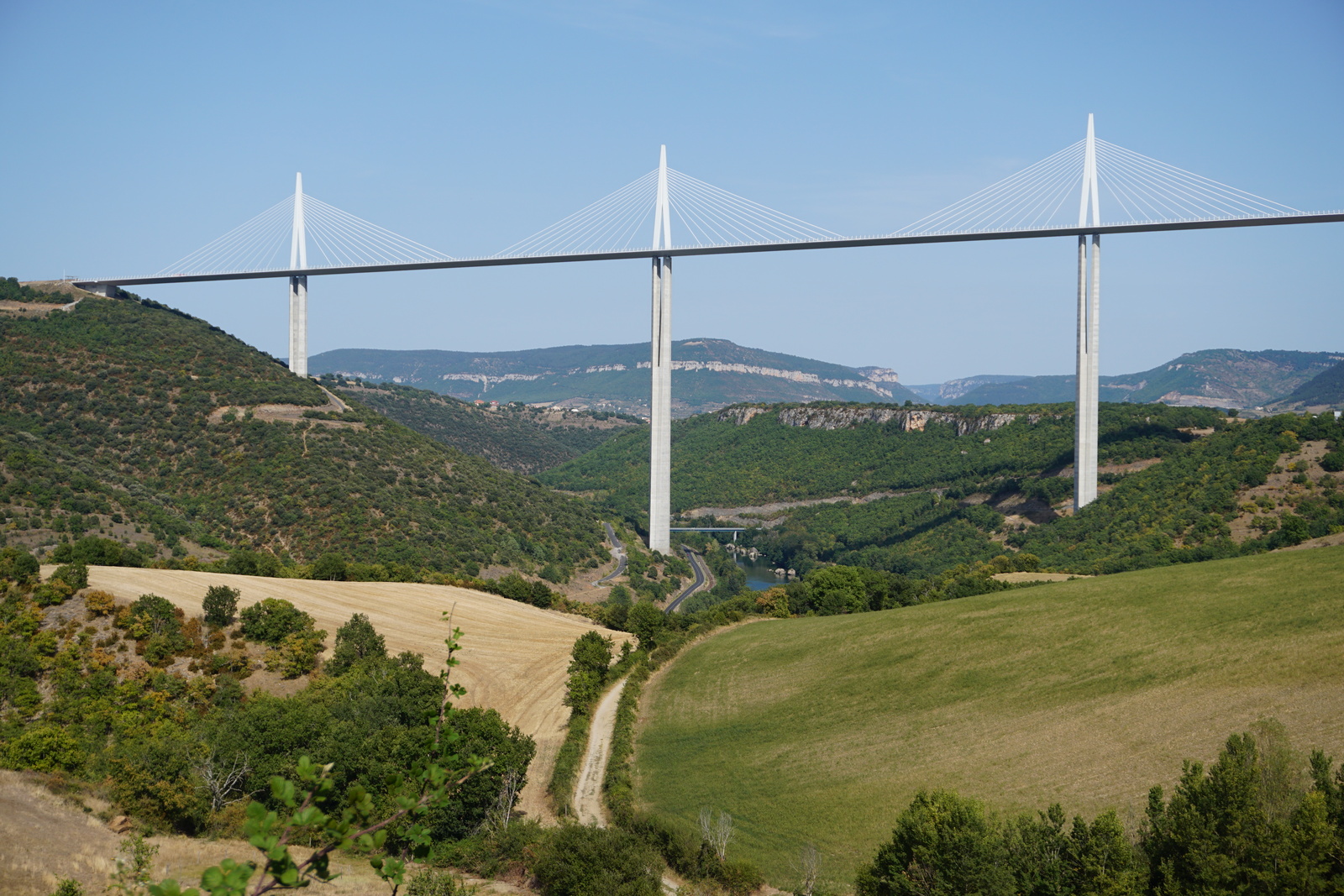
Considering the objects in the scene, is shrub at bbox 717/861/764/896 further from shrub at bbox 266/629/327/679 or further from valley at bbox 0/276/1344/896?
shrub at bbox 266/629/327/679

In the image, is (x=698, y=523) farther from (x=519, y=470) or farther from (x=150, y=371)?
(x=150, y=371)

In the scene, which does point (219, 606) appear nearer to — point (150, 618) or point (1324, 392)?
point (150, 618)

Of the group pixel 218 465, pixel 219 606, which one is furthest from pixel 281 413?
pixel 219 606

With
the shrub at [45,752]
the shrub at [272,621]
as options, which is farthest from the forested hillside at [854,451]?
the shrub at [45,752]

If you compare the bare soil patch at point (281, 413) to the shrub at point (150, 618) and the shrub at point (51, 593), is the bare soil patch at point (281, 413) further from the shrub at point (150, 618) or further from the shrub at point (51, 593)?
the shrub at point (150, 618)

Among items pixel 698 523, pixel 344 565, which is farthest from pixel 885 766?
pixel 698 523

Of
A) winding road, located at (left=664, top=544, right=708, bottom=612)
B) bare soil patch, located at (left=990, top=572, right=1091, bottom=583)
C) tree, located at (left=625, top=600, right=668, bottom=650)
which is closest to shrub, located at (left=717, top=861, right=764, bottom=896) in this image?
tree, located at (left=625, top=600, right=668, bottom=650)
